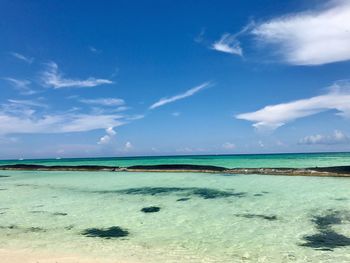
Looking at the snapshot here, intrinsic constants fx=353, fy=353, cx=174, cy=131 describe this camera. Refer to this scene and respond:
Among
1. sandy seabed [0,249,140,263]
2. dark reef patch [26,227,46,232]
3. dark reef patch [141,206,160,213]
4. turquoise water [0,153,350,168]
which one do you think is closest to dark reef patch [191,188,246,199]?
dark reef patch [141,206,160,213]

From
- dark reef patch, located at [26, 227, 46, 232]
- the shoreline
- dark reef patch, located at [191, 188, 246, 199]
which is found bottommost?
dark reef patch, located at [26, 227, 46, 232]

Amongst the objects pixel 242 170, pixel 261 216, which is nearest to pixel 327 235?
pixel 261 216

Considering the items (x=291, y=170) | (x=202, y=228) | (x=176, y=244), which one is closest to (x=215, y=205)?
(x=202, y=228)

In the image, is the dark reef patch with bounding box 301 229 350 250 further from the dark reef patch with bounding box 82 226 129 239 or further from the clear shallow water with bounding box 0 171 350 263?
the dark reef patch with bounding box 82 226 129 239

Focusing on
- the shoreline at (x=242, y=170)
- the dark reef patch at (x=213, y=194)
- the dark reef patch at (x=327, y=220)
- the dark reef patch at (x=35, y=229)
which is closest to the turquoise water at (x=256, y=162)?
the shoreline at (x=242, y=170)

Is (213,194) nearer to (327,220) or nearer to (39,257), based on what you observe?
(327,220)

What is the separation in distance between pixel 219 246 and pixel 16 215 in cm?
1088

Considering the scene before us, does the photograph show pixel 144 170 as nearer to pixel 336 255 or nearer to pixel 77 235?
pixel 77 235

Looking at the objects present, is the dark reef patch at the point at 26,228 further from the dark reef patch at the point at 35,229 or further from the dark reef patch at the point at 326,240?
the dark reef patch at the point at 326,240

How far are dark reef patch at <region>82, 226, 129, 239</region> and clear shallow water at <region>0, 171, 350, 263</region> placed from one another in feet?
0.98

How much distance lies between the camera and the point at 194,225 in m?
13.9

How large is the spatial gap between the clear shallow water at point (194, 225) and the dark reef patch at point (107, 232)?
0.30 metres

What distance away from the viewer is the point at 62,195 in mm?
24766

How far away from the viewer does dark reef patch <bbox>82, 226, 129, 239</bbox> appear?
1263 cm
